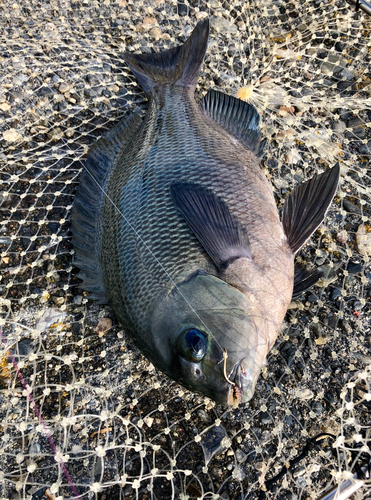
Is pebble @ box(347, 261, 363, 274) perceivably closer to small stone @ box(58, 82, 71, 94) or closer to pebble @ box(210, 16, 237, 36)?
pebble @ box(210, 16, 237, 36)

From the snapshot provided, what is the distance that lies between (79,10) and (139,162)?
6.28 feet

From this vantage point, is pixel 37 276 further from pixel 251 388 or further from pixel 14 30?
pixel 14 30

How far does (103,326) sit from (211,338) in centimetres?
102

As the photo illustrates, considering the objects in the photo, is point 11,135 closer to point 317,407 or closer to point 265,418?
point 265,418

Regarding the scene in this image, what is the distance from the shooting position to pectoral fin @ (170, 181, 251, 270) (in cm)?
190

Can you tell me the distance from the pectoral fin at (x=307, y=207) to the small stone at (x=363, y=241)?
0.66m

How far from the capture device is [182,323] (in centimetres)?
176

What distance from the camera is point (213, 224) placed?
194cm

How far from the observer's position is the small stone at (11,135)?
9.45 feet

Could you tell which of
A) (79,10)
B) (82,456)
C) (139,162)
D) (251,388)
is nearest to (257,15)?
(79,10)

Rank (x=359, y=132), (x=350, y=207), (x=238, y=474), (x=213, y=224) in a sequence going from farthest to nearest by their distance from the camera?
(x=359, y=132), (x=350, y=207), (x=238, y=474), (x=213, y=224)

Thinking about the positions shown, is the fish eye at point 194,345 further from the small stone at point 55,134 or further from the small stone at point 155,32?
the small stone at point 155,32

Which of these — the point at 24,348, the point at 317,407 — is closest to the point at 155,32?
the point at 24,348

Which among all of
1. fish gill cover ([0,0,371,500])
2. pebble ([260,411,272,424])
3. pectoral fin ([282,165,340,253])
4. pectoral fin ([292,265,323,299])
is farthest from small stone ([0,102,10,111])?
pebble ([260,411,272,424])
